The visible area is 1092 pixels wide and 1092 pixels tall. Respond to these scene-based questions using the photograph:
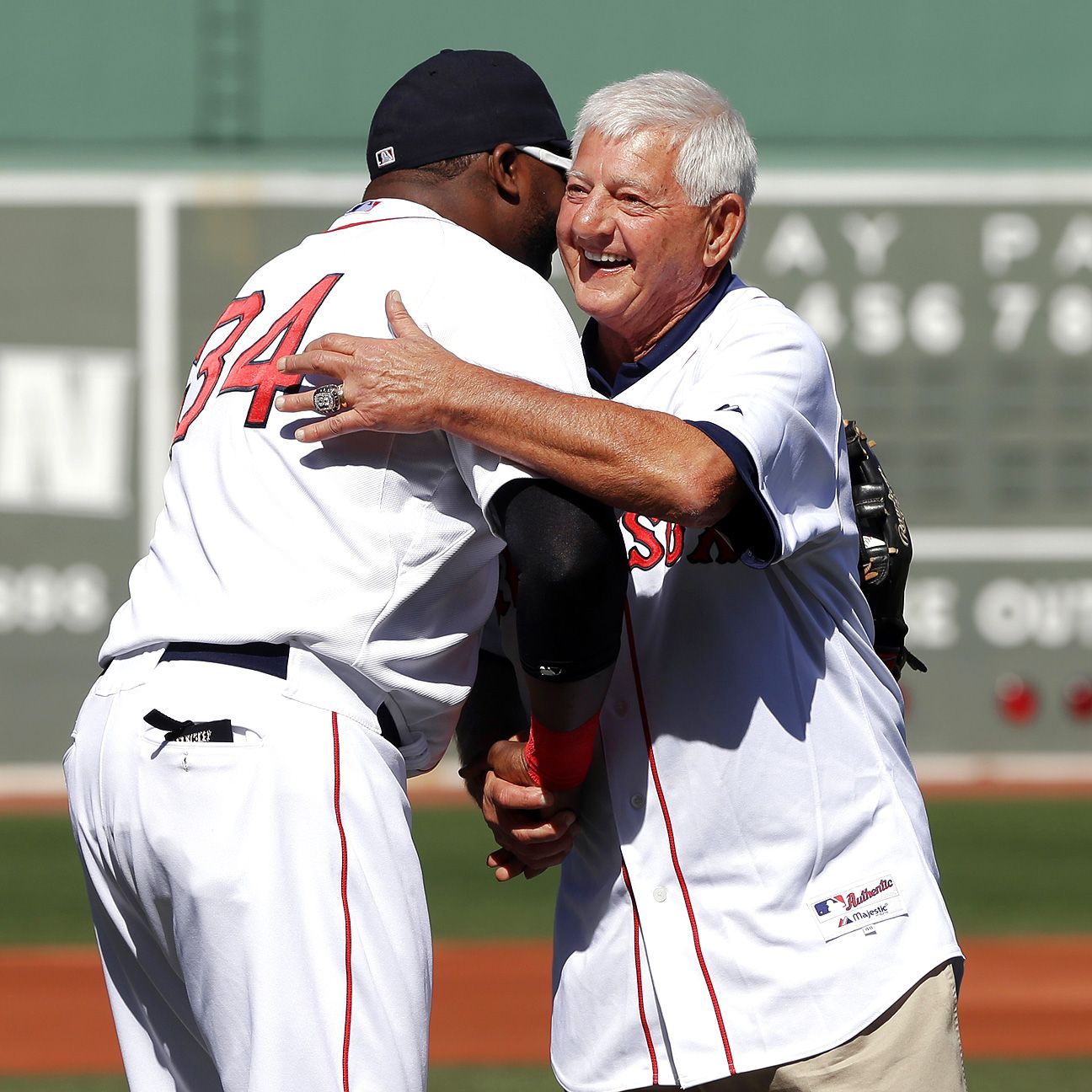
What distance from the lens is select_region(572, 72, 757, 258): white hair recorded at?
2486 millimetres

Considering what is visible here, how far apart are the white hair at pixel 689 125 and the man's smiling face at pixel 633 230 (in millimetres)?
16

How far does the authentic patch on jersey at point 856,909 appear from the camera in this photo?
91.4 inches

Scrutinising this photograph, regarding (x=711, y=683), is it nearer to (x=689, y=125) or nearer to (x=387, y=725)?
(x=387, y=725)

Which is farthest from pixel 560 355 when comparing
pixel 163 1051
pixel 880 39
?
pixel 880 39

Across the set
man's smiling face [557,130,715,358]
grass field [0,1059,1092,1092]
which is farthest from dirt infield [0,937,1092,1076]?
man's smiling face [557,130,715,358]

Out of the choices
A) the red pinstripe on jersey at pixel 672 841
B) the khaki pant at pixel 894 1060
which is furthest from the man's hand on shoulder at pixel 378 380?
the khaki pant at pixel 894 1060

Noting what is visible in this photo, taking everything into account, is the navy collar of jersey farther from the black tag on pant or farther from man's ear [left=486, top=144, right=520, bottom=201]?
the black tag on pant

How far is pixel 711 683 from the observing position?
2396mm

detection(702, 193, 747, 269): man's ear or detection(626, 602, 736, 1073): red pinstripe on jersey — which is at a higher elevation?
detection(702, 193, 747, 269): man's ear

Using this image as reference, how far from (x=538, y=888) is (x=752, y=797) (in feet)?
20.5

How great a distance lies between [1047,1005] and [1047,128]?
769cm

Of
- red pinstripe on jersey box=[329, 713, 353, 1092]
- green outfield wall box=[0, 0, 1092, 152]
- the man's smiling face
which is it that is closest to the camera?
red pinstripe on jersey box=[329, 713, 353, 1092]

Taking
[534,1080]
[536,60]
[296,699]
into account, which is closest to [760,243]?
[536,60]

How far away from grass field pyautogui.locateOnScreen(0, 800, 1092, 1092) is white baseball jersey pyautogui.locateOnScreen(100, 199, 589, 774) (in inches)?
120
